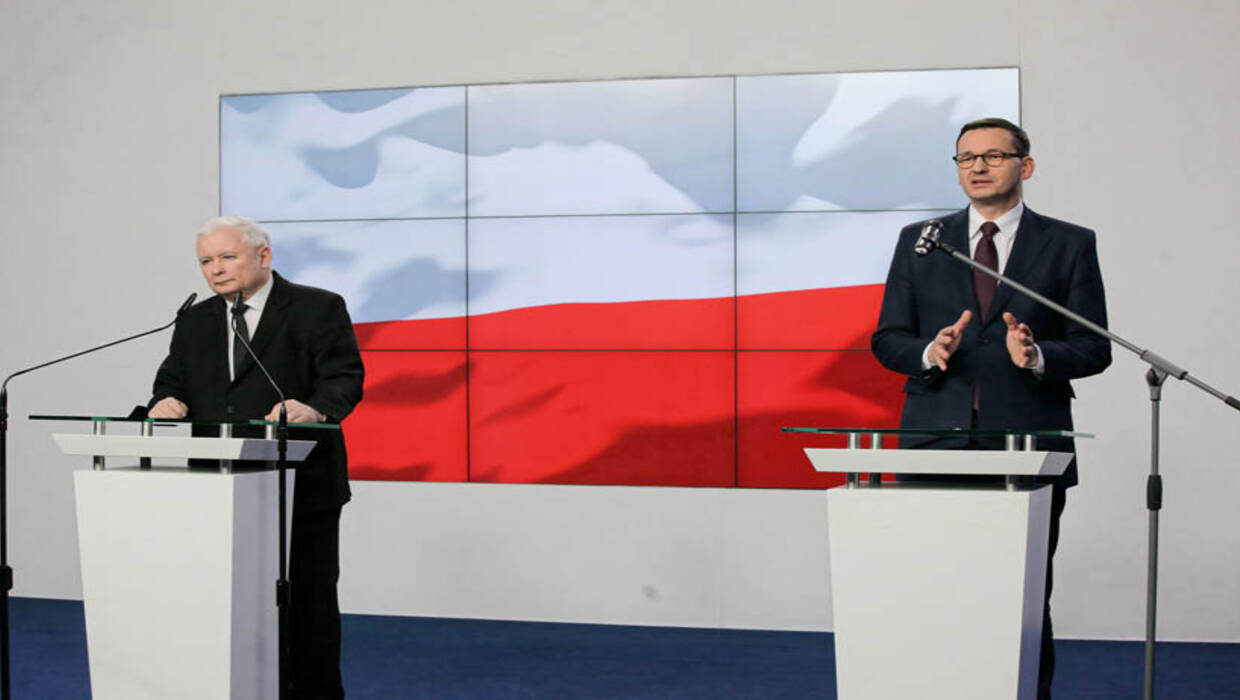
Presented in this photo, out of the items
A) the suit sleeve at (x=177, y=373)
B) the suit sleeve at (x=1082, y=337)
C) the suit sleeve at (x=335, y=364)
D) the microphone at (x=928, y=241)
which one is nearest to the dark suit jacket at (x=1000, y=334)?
the suit sleeve at (x=1082, y=337)

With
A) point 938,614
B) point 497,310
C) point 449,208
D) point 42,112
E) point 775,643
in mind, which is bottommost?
point 775,643

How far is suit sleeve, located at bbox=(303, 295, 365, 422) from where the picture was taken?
3883 mm

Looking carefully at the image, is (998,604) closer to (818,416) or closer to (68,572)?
(818,416)

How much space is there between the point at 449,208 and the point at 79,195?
81.4 inches

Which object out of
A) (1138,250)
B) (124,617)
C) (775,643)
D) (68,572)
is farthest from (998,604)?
(68,572)

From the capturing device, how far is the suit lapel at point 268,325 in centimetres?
388

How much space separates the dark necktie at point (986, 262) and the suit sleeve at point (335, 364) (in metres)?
1.85

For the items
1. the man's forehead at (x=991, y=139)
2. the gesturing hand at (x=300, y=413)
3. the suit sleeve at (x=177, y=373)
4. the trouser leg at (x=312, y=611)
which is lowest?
the trouser leg at (x=312, y=611)

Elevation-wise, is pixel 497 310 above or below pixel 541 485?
above

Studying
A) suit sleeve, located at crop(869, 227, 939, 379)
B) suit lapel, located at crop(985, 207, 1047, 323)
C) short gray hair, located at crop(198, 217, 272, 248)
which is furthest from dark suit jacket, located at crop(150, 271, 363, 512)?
suit lapel, located at crop(985, 207, 1047, 323)

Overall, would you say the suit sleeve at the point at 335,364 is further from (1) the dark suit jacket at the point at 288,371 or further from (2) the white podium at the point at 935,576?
(2) the white podium at the point at 935,576

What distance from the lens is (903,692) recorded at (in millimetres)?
2799

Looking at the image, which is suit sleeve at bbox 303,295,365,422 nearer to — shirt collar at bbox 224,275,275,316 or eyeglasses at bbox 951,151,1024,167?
shirt collar at bbox 224,275,275,316

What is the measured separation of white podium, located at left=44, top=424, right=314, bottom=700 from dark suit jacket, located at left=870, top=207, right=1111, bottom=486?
5.76 feet
